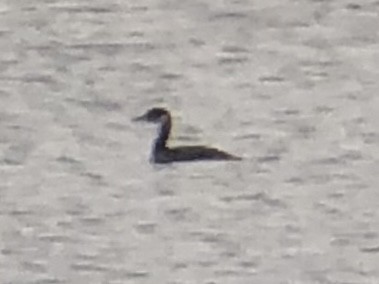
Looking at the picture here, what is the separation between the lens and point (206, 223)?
1.72 m

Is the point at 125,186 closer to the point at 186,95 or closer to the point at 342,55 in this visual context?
the point at 186,95

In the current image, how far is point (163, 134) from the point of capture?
68.1 inches

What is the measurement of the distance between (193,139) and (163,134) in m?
0.03

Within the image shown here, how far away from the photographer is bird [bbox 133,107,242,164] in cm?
171

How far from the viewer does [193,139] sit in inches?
68.2

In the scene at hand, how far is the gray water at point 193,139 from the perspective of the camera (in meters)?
1.71

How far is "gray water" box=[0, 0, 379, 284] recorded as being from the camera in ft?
5.61

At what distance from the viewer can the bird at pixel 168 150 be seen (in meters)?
1.71

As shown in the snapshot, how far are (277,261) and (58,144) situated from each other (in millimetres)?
228

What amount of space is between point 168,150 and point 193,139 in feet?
0.08

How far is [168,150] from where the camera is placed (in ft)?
5.67

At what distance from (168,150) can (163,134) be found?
16mm

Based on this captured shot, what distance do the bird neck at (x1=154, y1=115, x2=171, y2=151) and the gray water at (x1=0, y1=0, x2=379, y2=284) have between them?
0.05ft

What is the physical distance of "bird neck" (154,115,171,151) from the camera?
5.61 ft
